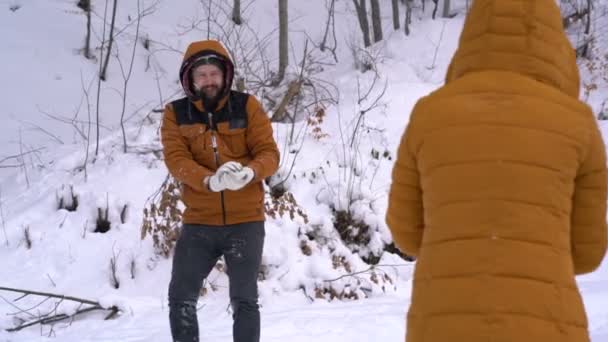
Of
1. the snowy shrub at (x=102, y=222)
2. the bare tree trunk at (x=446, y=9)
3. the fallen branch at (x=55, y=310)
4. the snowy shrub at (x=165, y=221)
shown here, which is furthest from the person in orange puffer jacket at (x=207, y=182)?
the bare tree trunk at (x=446, y=9)

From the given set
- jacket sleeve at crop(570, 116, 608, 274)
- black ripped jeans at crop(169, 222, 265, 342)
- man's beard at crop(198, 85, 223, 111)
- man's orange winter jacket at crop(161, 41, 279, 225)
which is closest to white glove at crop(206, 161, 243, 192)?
man's orange winter jacket at crop(161, 41, 279, 225)

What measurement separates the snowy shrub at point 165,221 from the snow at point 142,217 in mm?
113

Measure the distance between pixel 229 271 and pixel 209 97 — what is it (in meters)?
0.81

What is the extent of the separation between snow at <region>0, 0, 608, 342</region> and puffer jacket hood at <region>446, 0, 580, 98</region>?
2078 mm

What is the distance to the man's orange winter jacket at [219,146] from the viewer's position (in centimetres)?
287

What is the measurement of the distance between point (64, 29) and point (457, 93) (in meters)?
11.0

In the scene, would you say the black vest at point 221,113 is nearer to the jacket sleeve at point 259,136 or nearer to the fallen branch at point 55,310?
the jacket sleeve at point 259,136

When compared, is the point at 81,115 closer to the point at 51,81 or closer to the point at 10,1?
the point at 51,81

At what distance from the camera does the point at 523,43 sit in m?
1.57

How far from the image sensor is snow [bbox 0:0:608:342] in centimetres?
416

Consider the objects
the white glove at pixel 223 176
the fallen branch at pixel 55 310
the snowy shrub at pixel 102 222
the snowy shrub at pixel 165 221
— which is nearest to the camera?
the white glove at pixel 223 176

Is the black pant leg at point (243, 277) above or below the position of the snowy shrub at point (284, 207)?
above

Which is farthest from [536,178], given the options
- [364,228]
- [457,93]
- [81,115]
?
[81,115]

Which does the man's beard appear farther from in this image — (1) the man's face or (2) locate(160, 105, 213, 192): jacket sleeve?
(2) locate(160, 105, 213, 192): jacket sleeve
